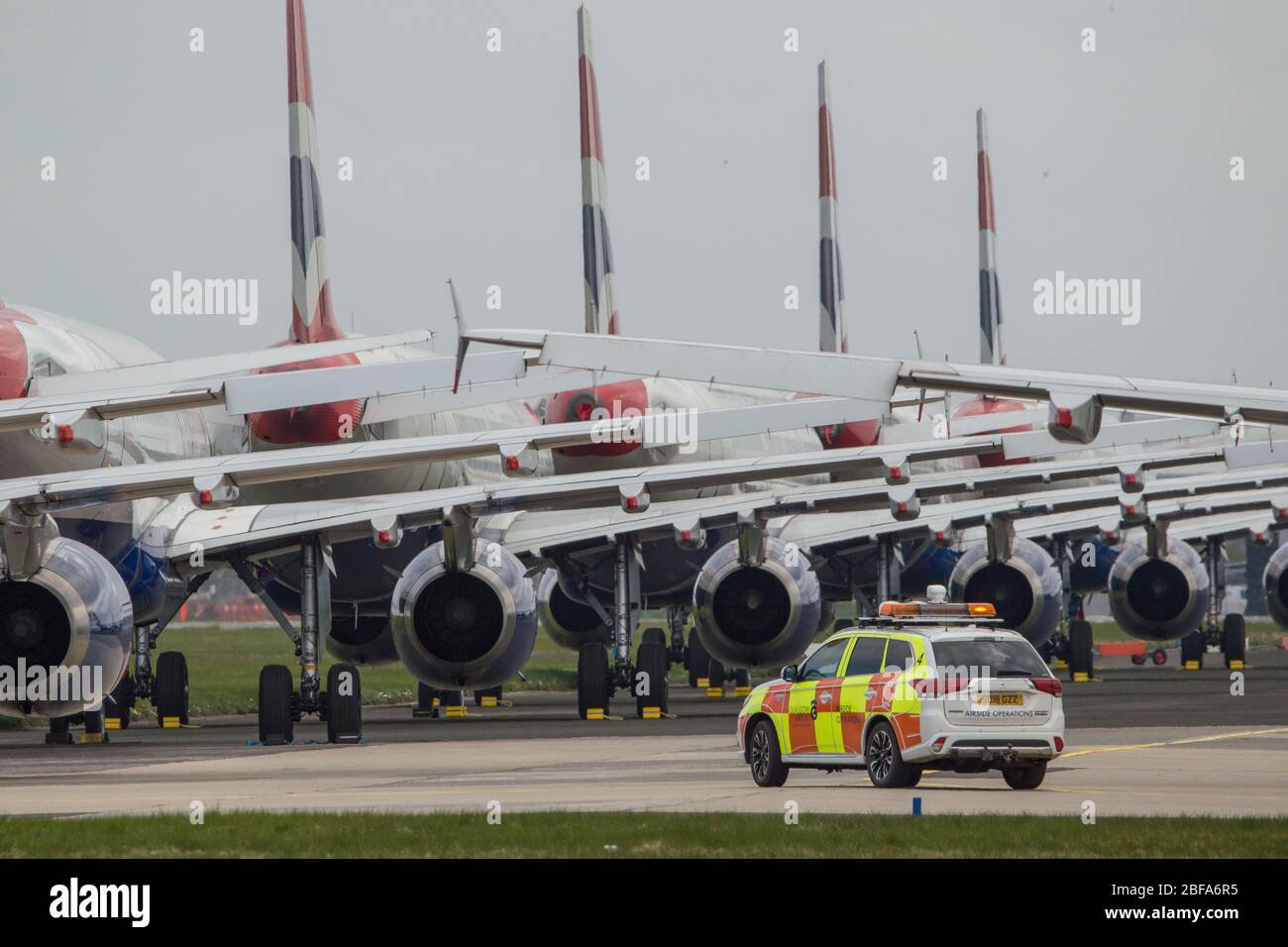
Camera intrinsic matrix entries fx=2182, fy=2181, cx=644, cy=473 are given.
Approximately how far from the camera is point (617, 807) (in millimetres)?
17672

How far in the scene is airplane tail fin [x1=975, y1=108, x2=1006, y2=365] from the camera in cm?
5969

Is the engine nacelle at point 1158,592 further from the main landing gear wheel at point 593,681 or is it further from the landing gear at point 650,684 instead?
the main landing gear wheel at point 593,681

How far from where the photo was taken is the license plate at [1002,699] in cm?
1906

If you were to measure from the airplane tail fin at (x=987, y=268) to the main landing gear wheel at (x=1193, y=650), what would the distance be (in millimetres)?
9797

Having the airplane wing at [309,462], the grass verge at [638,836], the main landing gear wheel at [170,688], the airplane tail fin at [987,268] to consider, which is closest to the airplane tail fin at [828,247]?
the airplane tail fin at [987,268]

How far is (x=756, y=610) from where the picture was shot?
32969 millimetres

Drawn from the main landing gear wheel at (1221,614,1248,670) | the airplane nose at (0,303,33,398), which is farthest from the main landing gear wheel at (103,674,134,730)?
the main landing gear wheel at (1221,614,1248,670)

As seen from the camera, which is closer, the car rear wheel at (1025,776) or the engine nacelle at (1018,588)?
the car rear wheel at (1025,776)

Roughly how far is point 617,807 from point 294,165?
1663 cm

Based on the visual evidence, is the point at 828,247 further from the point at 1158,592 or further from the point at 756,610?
the point at 756,610

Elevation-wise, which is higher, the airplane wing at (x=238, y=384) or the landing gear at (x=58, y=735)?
the airplane wing at (x=238, y=384)

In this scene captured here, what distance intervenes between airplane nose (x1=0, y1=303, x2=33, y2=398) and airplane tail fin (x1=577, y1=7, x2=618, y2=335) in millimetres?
12757

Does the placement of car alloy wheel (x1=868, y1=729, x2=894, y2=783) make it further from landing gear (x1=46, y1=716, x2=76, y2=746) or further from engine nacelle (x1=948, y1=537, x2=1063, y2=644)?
engine nacelle (x1=948, y1=537, x2=1063, y2=644)
